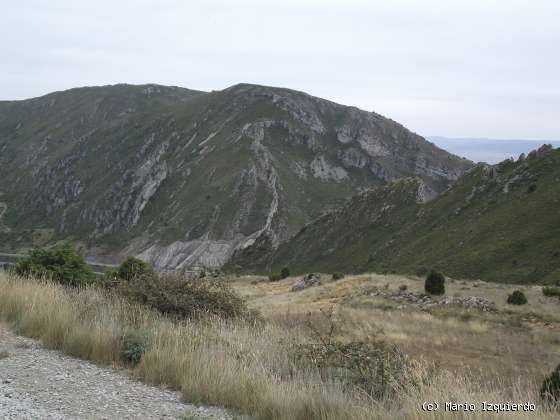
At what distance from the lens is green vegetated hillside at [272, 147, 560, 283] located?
159 feet

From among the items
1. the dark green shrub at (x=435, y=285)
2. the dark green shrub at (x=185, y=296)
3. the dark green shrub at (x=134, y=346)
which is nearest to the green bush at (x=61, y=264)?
the dark green shrub at (x=185, y=296)

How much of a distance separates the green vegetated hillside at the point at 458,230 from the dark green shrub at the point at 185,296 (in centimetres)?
3611

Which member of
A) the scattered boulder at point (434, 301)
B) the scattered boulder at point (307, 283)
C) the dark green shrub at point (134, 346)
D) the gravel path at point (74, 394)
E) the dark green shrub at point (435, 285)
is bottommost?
the scattered boulder at point (307, 283)

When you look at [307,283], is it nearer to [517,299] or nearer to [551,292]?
[551,292]

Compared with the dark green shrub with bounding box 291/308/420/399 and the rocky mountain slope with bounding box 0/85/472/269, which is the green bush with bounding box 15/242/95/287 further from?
the rocky mountain slope with bounding box 0/85/472/269

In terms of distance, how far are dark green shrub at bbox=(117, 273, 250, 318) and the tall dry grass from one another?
582 millimetres

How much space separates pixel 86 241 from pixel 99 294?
132792 mm

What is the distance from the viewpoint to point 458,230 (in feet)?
200

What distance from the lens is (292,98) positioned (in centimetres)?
14500

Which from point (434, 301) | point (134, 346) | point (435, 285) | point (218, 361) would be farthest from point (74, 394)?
point (435, 285)

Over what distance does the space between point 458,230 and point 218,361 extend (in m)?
59.0

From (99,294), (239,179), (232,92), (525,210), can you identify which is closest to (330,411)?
(99,294)

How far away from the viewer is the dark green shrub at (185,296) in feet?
31.3

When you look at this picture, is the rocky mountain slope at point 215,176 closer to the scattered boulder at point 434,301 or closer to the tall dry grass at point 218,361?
the scattered boulder at point 434,301
